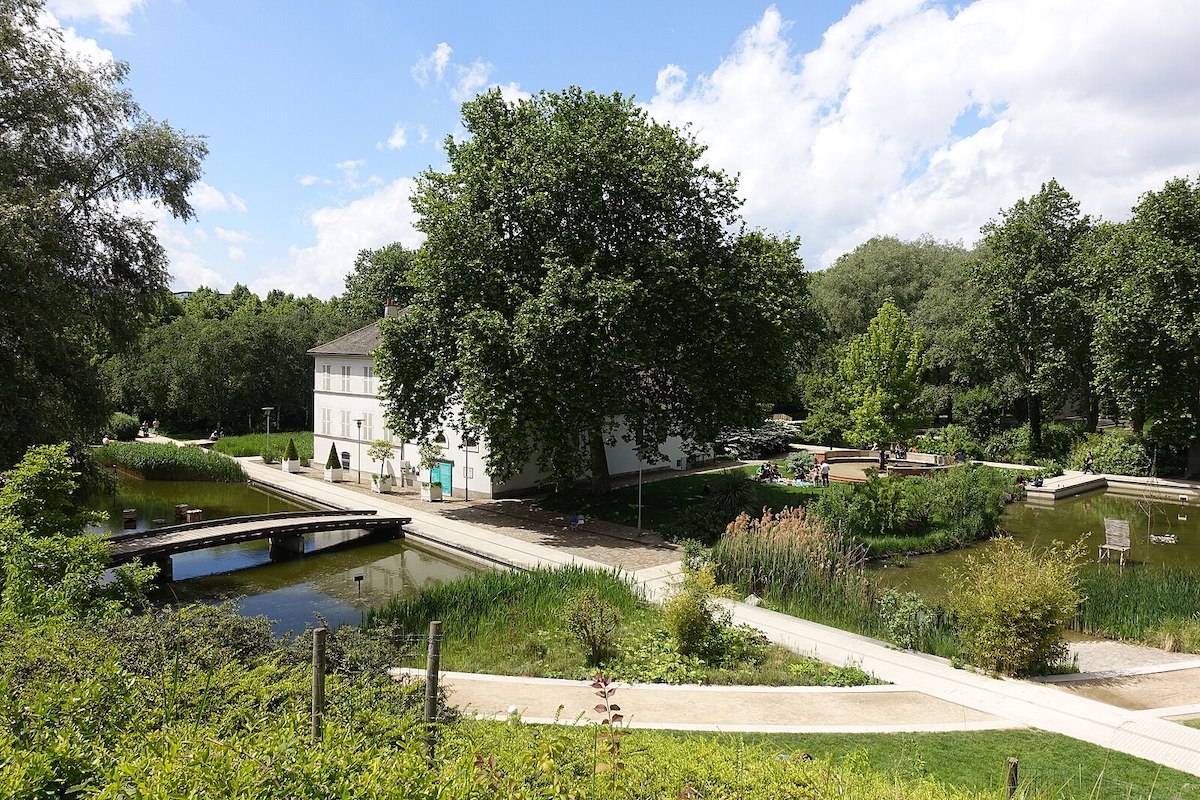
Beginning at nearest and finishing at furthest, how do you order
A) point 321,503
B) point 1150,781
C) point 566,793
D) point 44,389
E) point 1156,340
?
point 566,793 < point 1150,781 < point 44,389 < point 321,503 < point 1156,340

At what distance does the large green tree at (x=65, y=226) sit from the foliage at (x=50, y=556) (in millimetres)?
5074

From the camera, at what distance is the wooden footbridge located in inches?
756

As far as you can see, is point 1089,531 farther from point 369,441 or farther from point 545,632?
point 369,441

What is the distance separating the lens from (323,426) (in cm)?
3566

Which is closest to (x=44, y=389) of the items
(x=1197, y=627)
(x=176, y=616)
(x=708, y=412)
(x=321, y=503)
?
(x=176, y=616)

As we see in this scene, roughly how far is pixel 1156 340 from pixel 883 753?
33.6 meters

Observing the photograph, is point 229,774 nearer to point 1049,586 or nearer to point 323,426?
point 1049,586

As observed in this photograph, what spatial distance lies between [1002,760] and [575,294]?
15.3 meters

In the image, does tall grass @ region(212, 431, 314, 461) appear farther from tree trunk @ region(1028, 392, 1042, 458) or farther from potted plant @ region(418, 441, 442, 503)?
tree trunk @ region(1028, 392, 1042, 458)

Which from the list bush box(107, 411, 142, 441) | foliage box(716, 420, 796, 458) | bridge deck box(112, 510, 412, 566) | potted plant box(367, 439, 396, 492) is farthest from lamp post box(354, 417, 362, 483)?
bush box(107, 411, 142, 441)

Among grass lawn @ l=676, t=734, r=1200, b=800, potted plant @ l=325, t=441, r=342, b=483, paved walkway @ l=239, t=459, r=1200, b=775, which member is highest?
potted plant @ l=325, t=441, r=342, b=483

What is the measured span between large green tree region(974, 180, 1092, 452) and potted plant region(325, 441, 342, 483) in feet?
114

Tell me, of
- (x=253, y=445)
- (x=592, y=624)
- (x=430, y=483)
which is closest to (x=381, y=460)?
(x=430, y=483)

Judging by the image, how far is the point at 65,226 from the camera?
16750 millimetres
